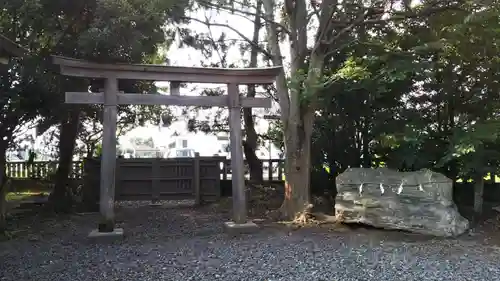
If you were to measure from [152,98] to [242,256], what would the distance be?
315cm

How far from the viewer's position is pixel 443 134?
Answer: 29.3ft

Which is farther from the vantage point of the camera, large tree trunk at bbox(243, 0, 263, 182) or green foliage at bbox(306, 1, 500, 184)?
large tree trunk at bbox(243, 0, 263, 182)

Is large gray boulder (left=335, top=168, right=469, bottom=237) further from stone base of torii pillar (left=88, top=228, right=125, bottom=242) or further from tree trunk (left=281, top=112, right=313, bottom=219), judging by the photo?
stone base of torii pillar (left=88, top=228, right=125, bottom=242)

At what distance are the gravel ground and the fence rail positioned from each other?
4.25 meters

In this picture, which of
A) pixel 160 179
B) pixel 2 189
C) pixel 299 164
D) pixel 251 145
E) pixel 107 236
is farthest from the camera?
pixel 251 145

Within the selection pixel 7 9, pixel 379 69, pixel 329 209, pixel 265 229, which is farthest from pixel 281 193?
Answer: pixel 7 9

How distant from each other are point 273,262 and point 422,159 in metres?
4.20

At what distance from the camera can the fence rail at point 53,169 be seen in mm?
12959

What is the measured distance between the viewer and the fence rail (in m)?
13.0

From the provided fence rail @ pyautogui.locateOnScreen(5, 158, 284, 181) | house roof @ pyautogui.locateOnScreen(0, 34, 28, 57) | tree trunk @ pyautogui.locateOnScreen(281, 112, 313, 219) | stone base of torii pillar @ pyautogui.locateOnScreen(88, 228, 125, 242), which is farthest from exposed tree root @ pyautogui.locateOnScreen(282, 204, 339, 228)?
house roof @ pyautogui.locateOnScreen(0, 34, 28, 57)

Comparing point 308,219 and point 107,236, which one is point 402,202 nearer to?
point 308,219

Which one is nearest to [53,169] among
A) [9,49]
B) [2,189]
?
[2,189]

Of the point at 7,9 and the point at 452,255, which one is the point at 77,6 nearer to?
the point at 7,9

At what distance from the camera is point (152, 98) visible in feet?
25.2
